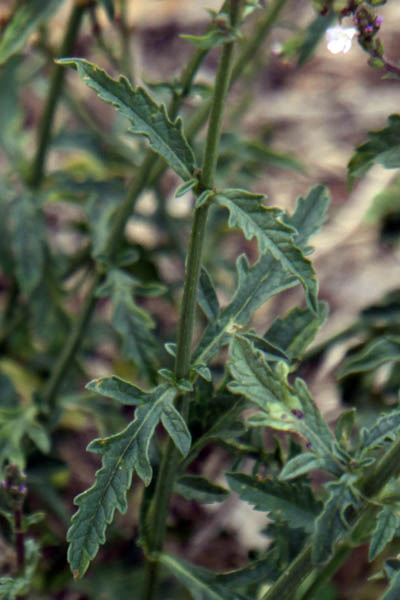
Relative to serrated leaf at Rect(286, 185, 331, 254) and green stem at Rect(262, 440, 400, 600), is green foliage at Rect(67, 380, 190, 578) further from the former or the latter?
serrated leaf at Rect(286, 185, 331, 254)

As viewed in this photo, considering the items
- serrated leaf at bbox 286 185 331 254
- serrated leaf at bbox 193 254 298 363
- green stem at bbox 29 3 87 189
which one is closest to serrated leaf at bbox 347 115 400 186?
serrated leaf at bbox 286 185 331 254

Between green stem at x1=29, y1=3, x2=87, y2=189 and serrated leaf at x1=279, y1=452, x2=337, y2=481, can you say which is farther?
green stem at x1=29, y1=3, x2=87, y2=189

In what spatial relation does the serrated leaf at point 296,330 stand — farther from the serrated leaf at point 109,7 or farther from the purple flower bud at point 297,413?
the serrated leaf at point 109,7

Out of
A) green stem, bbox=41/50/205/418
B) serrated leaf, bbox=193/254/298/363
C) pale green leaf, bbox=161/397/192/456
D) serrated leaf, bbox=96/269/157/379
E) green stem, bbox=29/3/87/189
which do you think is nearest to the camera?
pale green leaf, bbox=161/397/192/456

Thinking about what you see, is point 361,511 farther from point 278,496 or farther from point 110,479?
point 110,479

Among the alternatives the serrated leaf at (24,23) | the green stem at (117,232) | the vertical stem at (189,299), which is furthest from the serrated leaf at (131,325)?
the serrated leaf at (24,23)

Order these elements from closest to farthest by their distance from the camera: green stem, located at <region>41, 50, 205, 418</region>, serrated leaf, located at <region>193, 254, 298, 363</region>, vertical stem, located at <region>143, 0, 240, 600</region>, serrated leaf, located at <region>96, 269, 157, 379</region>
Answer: vertical stem, located at <region>143, 0, 240, 600</region> < serrated leaf, located at <region>193, 254, 298, 363</region> < green stem, located at <region>41, 50, 205, 418</region> < serrated leaf, located at <region>96, 269, 157, 379</region>

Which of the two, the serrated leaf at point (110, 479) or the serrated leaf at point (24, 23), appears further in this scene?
the serrated leaf at point (24, 23)
